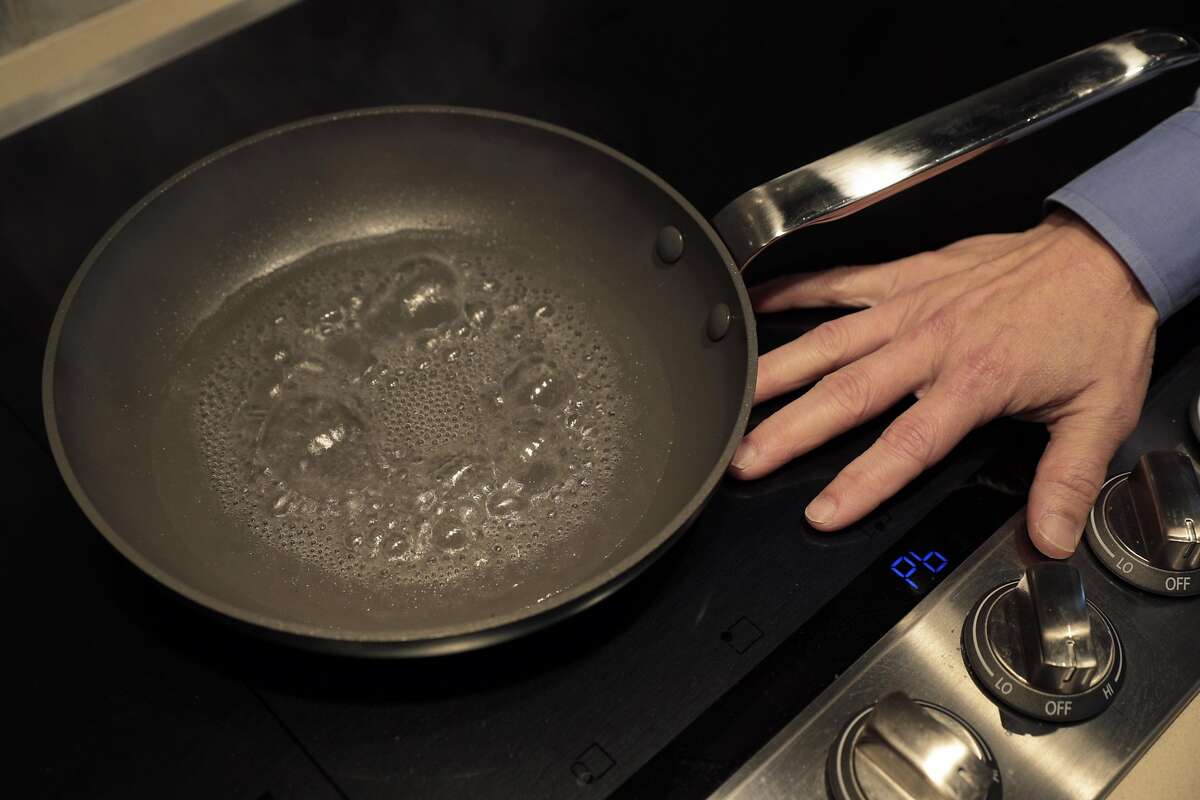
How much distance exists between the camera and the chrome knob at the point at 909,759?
433 mm

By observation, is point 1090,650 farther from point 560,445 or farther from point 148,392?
point 148,392

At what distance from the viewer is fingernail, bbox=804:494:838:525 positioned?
1.89ft

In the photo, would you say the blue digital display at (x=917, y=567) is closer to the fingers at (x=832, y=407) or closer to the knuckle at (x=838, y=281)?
the fingers at (x=832, y=407)

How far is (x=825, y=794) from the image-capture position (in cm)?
47

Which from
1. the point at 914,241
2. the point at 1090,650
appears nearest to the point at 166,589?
the point at 1090,650

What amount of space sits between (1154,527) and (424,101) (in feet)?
1.97

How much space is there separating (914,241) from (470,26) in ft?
1.29

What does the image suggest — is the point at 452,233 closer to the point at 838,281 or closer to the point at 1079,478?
the point at 838,281

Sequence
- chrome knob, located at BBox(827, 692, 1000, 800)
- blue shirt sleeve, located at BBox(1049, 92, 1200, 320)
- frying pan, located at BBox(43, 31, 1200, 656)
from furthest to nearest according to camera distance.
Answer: blue shirt sleeve, located at BBox(1049, 92, 1200, 320) → frying pan, located at BBox(43, 31, 1200, 656) → chrome knob, located at BBox(827, 692, 1000, 800)

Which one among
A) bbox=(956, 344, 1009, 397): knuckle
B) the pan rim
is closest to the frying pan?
the pan rim

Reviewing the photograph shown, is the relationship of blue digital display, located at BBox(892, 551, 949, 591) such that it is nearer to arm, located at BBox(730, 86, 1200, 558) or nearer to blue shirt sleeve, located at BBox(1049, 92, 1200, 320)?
arm, located at BBox(730, 86, 1200, 558)

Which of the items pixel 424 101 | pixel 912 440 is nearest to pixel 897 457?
pixel 912 440

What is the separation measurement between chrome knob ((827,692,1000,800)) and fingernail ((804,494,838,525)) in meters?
0.13

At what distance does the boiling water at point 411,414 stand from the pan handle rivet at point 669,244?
7 cm
